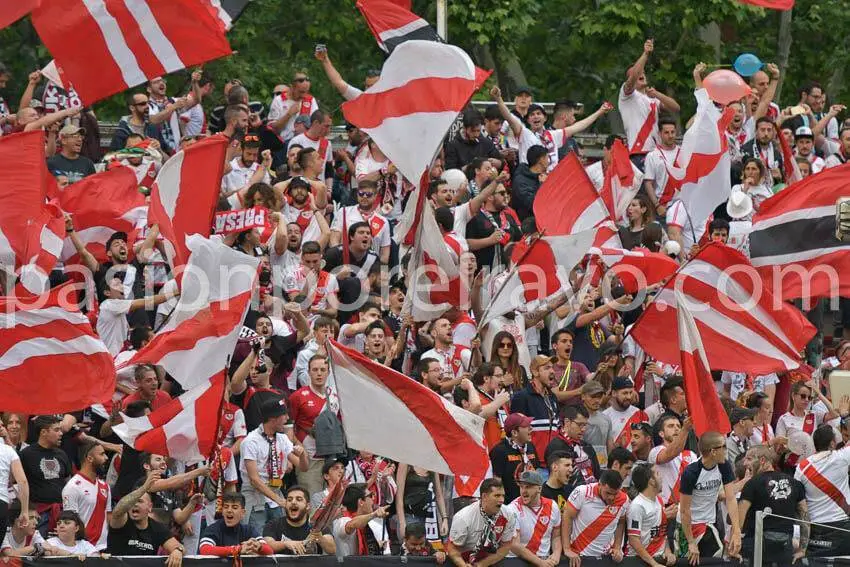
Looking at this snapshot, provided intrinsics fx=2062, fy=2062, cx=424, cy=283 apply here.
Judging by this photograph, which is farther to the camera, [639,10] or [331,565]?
[639,10]

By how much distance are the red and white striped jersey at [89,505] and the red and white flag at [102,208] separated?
403 centimetres

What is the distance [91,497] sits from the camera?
1578cm

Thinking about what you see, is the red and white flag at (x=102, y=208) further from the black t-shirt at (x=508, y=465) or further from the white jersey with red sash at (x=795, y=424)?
the white jersey with red sash at (x=795, y=424)

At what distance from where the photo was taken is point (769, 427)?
19.2 meters

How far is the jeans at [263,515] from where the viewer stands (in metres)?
16.6

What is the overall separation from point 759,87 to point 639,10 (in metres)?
3.58

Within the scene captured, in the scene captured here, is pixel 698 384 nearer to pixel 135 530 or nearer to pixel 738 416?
pixel 738 416

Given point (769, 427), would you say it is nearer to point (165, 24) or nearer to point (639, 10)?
point (165, 24)

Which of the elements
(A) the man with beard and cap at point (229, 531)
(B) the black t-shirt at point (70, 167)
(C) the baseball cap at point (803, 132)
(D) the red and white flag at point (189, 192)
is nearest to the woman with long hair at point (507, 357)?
(D) the red and white flag at point (189, 192)

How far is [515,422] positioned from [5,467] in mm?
4265

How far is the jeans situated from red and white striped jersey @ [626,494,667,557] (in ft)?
9.29

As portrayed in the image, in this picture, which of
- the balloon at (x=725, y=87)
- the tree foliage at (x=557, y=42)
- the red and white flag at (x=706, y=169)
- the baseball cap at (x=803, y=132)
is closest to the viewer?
the red and white flag at (x=706, y=169)

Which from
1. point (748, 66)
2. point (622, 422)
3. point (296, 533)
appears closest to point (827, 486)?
point (622, 422)

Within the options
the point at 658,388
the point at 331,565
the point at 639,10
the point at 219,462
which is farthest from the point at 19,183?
the point at 639,10
